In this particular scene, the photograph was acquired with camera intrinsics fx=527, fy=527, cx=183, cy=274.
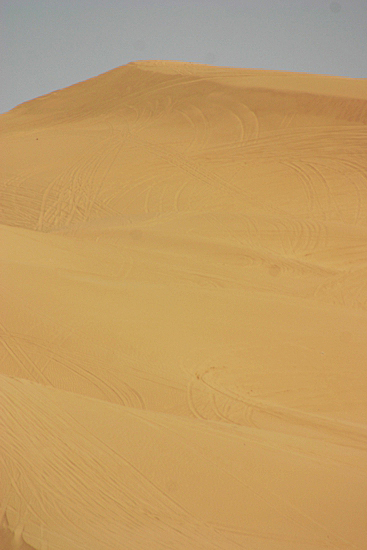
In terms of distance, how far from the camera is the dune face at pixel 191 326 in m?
4.34

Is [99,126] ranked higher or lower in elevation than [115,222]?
higher

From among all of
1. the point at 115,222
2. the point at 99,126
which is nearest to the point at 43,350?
the point at 115,222

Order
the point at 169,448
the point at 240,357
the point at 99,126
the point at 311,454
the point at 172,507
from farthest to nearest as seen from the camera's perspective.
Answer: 1. the point at 99,126
2. the point at 240,357
3. the point at 311,454
4. the point at 169,448
5. the point at 172,507

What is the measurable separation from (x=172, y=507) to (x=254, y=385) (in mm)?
3218

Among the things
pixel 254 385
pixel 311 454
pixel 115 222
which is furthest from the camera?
pixel 115 222

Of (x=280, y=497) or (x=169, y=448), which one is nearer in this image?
(x=280, y=497)

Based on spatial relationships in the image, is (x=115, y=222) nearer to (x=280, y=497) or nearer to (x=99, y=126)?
(x=99, y=126)

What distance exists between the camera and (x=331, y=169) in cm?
1736

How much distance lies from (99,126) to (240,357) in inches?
614

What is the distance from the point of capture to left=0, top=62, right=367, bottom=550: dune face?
4.34 m

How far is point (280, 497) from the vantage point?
14.8 ft

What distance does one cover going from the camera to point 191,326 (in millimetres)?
8562

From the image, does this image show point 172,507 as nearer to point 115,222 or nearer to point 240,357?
point 240,357

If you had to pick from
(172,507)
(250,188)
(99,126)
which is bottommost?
(172,507)
